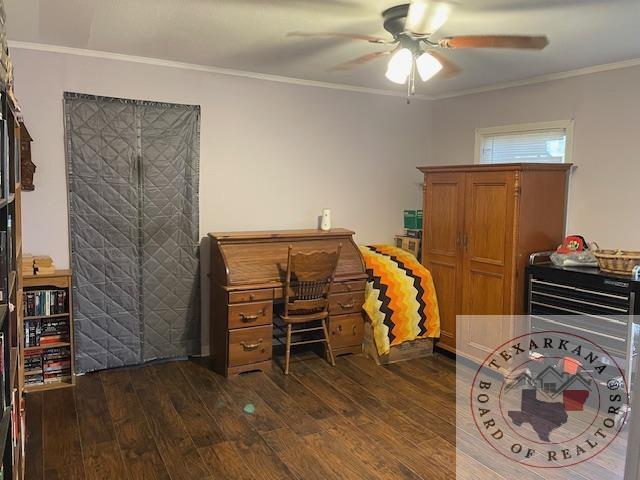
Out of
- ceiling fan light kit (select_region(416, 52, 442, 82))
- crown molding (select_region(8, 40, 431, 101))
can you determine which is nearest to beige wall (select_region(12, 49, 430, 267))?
crown molding (select_region(8, 40, 431, 101))

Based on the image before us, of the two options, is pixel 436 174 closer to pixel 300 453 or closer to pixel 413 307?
pixel 413 307

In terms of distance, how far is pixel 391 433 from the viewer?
2984 mm

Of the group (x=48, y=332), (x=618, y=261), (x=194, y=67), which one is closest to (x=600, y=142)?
(x=618, y=261)

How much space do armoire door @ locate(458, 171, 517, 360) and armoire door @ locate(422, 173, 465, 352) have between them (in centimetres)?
7

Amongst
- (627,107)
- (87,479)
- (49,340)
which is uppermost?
(627,107)

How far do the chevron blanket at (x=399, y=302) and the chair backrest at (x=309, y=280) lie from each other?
447 mm

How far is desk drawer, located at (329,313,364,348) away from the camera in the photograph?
4.17 meters

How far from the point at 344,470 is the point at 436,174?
8.49 ft

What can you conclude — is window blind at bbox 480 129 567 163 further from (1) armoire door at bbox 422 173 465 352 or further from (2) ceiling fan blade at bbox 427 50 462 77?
(2) ceiling fan blade at bbox 427 50 462 77

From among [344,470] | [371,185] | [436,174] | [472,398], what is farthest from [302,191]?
[344,470]

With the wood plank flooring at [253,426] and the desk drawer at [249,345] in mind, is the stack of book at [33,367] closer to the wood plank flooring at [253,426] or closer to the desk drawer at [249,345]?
the wood plank flooring at [253,426]

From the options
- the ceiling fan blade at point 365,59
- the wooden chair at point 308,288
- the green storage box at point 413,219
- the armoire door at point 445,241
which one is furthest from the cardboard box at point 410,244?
the ceiling fan blade at point 365,59

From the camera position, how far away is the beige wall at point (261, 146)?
3.53 meters

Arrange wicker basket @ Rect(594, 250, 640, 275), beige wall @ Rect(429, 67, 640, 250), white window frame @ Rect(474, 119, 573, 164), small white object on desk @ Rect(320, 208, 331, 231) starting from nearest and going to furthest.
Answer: wicker basket @ Rect(594, 250, 640, 275), beige wall @ Rect(429, 67, 640, 250), white window frame @ Rect(474, 119, 573, 164), small white object on desk @ Rect(320, 208, 331, 231)
